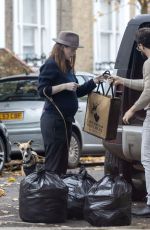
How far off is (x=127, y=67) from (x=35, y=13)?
14080 mm

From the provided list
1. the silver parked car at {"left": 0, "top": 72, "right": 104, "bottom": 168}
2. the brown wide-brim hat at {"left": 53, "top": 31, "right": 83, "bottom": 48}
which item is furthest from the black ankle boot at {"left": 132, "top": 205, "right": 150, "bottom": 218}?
the silver parked car at {"left": 0, "top": 72, "right": 104, "bottom": 168}

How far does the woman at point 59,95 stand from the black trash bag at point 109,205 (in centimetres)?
80

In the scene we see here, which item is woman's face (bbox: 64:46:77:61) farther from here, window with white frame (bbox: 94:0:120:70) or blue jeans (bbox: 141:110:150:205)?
window with white frame (bbox: 94:0:120:70)

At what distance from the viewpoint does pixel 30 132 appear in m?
13.2

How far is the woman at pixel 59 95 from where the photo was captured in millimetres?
8453

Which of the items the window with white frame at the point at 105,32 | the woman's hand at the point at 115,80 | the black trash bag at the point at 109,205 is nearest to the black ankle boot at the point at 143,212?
the black trash bag at the point at 109,205

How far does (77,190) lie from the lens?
8281 mm

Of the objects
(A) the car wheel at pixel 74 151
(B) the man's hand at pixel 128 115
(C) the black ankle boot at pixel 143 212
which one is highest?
(B) the man's hand at pixel 128 115

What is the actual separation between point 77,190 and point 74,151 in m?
5.22

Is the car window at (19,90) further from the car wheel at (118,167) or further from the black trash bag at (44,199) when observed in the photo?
the black trash bag at (44,199)

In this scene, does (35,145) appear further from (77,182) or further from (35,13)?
(35,13)

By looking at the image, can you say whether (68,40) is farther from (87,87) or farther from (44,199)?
(44,199)

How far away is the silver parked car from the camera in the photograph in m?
13.2

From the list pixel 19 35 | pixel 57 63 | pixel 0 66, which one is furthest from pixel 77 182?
pixel 19 35
